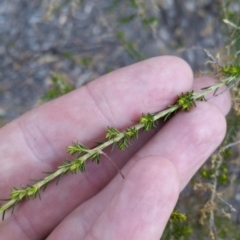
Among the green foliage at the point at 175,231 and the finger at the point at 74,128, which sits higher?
the finger at the point at 74,128

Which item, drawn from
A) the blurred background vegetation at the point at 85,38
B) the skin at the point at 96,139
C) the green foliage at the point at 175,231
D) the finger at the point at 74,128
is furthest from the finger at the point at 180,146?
the blurred background vegetation at the point at 85,38

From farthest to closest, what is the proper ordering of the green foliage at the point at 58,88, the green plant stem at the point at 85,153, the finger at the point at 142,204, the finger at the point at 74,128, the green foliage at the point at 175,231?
the green foliage at the point at 58,88
the green foliage at the point at 175,231
the finger at the point at 74,128
the green plant stem at the point at 85,153
the finger at the point at 142,204

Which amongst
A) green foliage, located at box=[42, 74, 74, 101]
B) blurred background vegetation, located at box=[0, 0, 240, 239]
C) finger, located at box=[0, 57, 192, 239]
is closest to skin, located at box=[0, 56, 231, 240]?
finger, located at box=[0, 57, 192, 239]

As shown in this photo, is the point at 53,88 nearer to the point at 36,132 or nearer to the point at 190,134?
the point at 36,132

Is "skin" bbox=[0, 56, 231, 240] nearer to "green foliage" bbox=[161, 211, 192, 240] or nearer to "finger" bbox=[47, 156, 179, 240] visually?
"finger" bbox=[47, 156, 179, 240]

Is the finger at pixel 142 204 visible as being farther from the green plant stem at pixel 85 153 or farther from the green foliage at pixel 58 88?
the green foliage at pixel 58 88

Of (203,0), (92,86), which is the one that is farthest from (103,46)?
(92,86)
